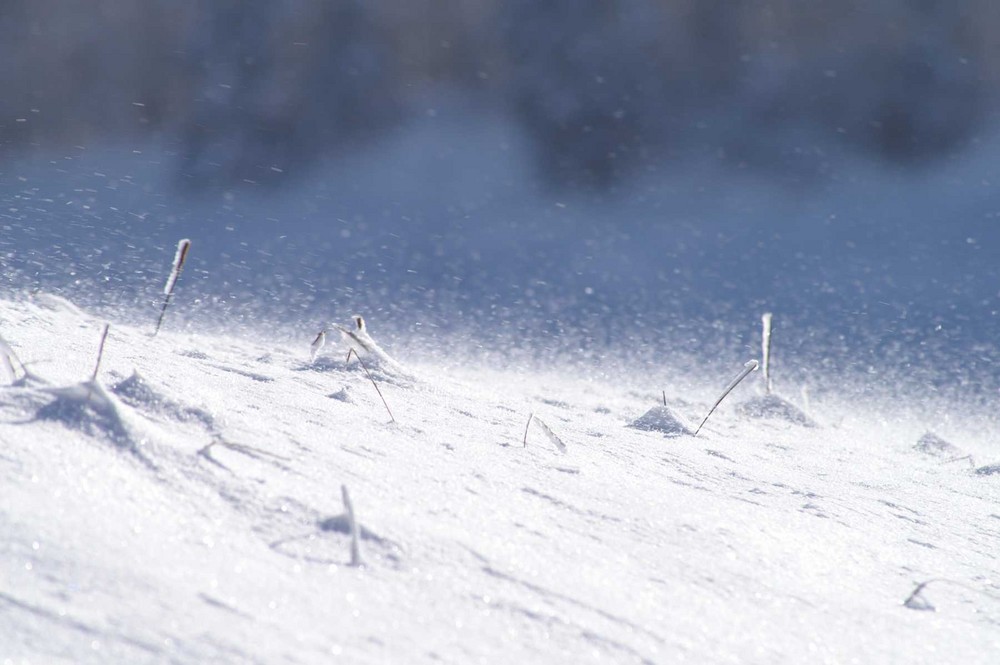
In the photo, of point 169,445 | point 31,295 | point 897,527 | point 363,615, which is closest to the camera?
point 363,615

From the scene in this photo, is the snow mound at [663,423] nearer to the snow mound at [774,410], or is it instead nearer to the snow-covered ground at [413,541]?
the snow-covered ground at [413,541]

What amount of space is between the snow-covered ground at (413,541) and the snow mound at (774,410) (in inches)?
26.0

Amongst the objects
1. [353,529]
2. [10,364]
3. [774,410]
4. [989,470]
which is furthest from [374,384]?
[989,470]

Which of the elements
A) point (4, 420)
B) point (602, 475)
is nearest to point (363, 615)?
point (4, 420)

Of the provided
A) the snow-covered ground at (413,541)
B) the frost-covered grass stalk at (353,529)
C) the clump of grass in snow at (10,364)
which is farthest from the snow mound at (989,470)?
the clump of grass in snow at (10,364)

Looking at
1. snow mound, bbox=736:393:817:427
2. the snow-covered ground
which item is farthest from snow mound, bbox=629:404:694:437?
snow mound, bbox=736:393:817:427

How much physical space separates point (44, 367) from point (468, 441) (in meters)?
0.60

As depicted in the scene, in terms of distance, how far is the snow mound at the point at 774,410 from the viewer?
2126mm

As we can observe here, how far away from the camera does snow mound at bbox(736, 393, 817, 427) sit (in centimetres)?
213

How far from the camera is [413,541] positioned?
29.3 inches

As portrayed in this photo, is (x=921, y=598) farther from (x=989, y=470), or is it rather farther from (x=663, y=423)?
(x=989, y=470)

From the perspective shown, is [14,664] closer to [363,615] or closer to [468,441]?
[363,615]

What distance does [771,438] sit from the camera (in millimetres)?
A: 1860

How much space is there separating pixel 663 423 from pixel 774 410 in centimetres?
61
